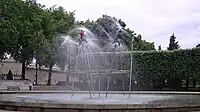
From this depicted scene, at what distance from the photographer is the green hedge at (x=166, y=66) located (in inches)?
1199

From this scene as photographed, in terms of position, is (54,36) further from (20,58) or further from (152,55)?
(152,55)

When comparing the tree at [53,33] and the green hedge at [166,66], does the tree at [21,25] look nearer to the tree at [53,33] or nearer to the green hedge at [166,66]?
the tree at [53,33]

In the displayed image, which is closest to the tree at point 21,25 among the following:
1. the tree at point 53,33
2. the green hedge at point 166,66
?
the tree at point 53,33

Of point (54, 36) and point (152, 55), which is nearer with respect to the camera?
point (152, 55)

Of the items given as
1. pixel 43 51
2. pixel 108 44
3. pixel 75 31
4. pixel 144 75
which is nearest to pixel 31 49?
pixel 43 51

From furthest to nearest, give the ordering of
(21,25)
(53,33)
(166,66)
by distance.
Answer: (53,33) < (21,25) < (166,66)

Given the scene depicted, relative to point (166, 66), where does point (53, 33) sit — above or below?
above

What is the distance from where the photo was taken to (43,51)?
117ft

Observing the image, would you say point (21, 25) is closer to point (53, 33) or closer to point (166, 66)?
point (53, 33)

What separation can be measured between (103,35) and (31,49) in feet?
31.1

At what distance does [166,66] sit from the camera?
31359 millimetres

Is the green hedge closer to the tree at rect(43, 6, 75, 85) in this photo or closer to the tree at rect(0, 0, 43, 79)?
the tree at rect(43, 6, 75, 85)

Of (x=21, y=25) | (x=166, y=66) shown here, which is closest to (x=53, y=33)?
(x=21, y=25)

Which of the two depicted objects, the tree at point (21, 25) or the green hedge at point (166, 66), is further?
the tree at point (21, 25)
